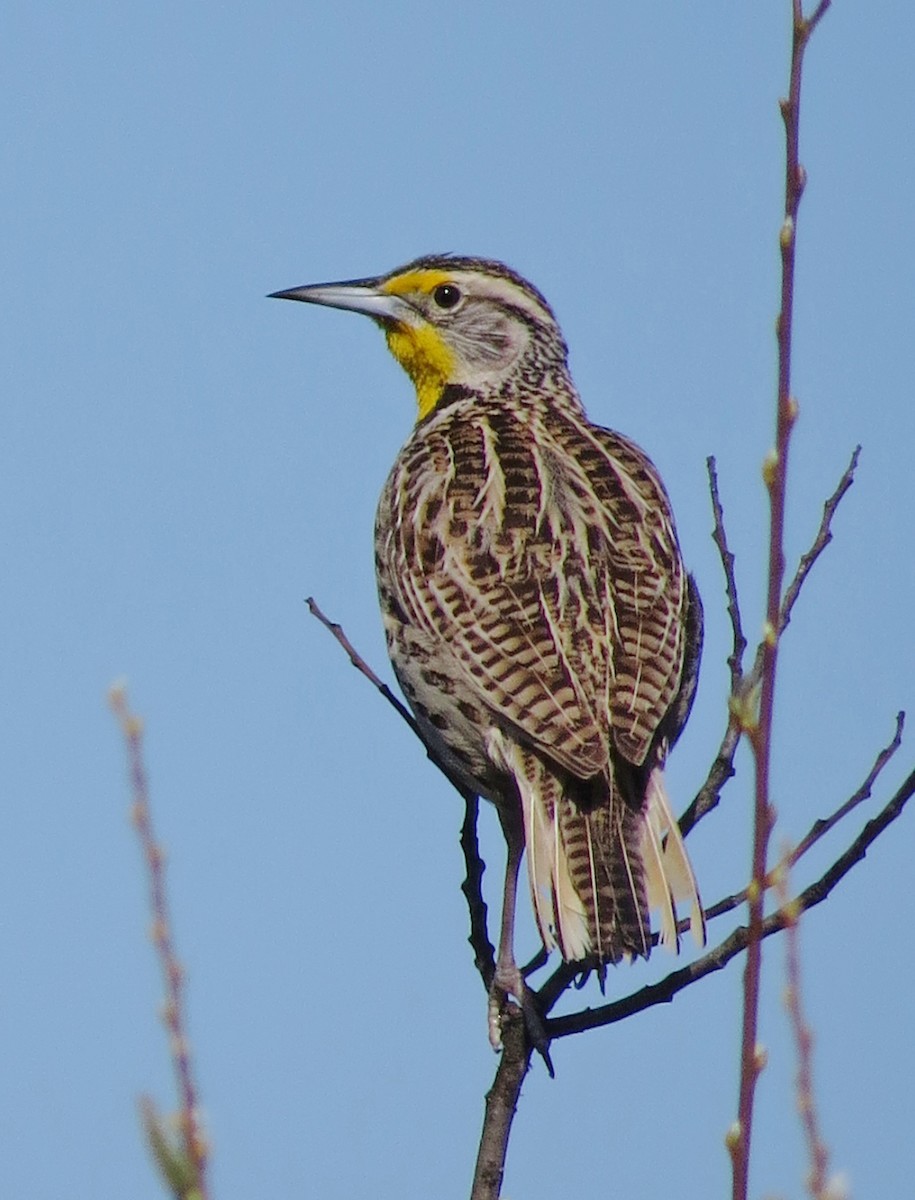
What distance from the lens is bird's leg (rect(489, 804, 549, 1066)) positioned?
12.1 feet

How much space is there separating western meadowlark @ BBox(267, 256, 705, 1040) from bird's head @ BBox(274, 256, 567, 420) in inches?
23.8

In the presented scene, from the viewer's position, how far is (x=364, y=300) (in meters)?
5.75

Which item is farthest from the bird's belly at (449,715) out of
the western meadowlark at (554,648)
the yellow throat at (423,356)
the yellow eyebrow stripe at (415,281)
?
the yellow eyebrow stripe at (415,281)

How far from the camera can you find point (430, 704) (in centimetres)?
431

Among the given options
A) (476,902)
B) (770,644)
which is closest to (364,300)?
(476,902)

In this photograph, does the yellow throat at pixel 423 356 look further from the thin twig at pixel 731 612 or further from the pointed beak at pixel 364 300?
the thin twig at pixel 731 612

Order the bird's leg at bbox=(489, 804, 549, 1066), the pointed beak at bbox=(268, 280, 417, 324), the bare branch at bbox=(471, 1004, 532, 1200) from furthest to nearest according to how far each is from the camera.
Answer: the pointed beak at bbox=(268, 280, 417, 324) → the bird's leg at bbox=(489, 804, 549, 1066) → the bare branch at bbox=(471, 1004, 532, 1200)

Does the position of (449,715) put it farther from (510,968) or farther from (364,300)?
(364,300)

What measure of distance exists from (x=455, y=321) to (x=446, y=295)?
83 millimetres

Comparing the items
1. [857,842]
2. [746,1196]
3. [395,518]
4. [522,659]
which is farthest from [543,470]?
[746,1196]

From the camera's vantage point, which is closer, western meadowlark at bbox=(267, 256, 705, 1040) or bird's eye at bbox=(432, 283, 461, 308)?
western meadowlark at bbox=(267, 256, 705, 1040)

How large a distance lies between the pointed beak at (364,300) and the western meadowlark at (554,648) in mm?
687

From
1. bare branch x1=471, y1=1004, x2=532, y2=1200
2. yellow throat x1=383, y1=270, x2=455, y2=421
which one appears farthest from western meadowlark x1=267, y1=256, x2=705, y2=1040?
yellow throat x1=383, y1=270, x2=455, y2=421

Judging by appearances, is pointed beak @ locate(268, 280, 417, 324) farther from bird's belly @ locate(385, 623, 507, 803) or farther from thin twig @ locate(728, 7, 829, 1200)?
thin twig @ locate(728, 7, 829, 1200)
